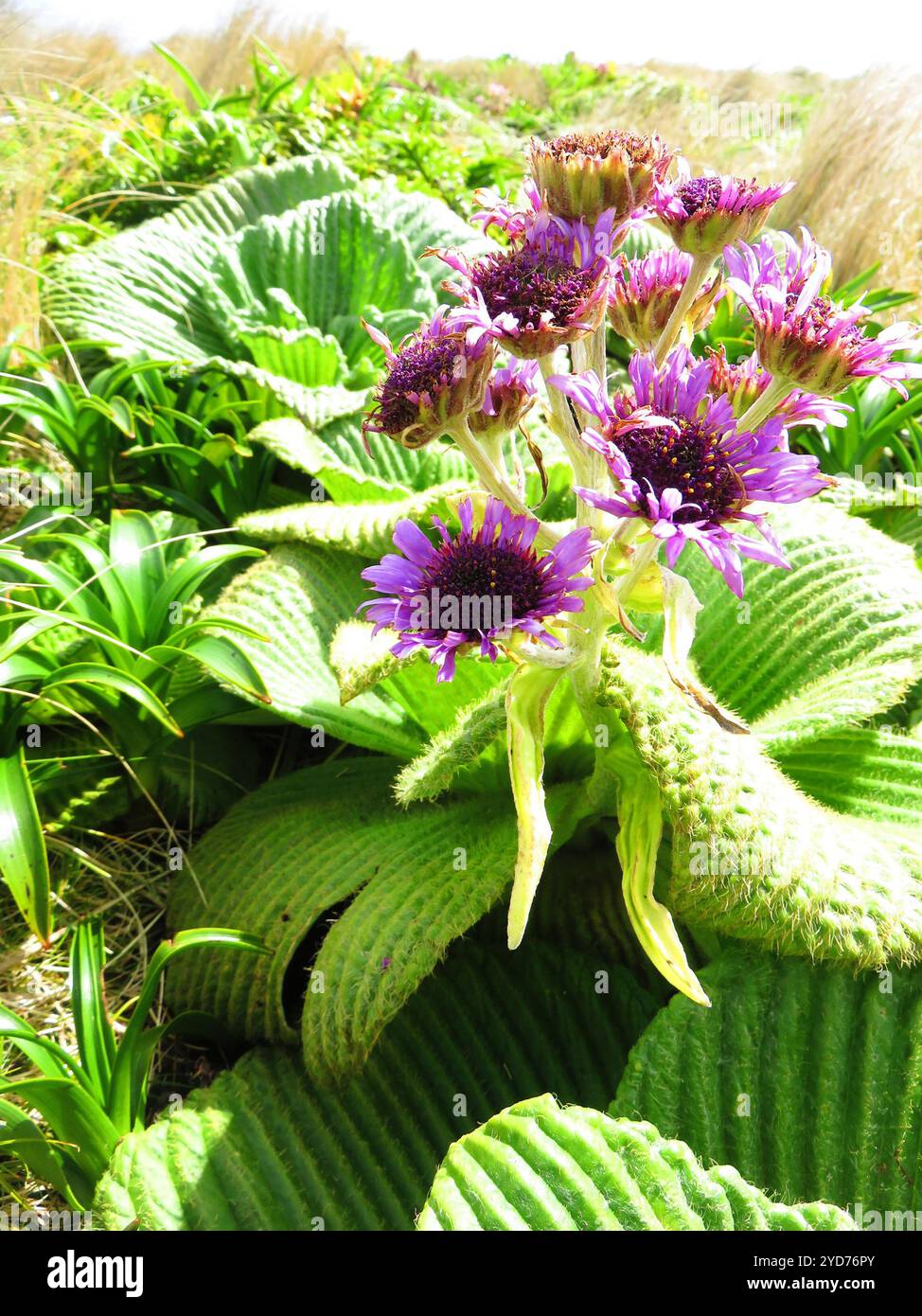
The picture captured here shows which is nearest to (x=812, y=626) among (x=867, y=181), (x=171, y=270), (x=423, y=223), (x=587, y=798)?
(x=587, y=798)

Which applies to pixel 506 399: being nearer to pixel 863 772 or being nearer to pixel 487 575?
pixel 487 575

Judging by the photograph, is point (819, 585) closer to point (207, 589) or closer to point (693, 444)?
point (693, 444)

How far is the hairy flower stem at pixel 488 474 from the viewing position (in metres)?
1.02

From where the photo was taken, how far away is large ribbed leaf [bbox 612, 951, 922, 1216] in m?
1.13

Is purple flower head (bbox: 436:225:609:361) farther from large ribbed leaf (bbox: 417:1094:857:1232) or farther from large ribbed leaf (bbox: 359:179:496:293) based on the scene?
large ribbed leaf (bbox: 359:179:496:293)

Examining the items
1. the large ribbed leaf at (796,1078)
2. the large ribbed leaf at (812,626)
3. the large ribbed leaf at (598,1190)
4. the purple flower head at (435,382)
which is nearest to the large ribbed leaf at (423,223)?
the large ribbed leaf at (812,626)

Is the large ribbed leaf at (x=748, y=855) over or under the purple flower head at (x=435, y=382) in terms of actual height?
under

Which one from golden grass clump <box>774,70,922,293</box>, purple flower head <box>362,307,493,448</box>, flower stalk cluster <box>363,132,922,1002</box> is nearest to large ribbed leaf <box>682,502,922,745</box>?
flower stalk cluster <box>363,132,922,1002</box>

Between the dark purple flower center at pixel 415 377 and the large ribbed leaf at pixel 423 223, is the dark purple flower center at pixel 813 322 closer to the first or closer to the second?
the dark purple flower center at pixel 415 377

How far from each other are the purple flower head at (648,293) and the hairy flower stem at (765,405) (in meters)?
0.16

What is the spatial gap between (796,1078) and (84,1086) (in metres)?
0.84

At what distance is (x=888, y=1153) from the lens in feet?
3.72

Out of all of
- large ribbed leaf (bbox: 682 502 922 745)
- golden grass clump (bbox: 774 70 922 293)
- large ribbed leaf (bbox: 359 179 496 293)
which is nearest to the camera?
large ribbed leaf (bbox: 682 502 922 745)
